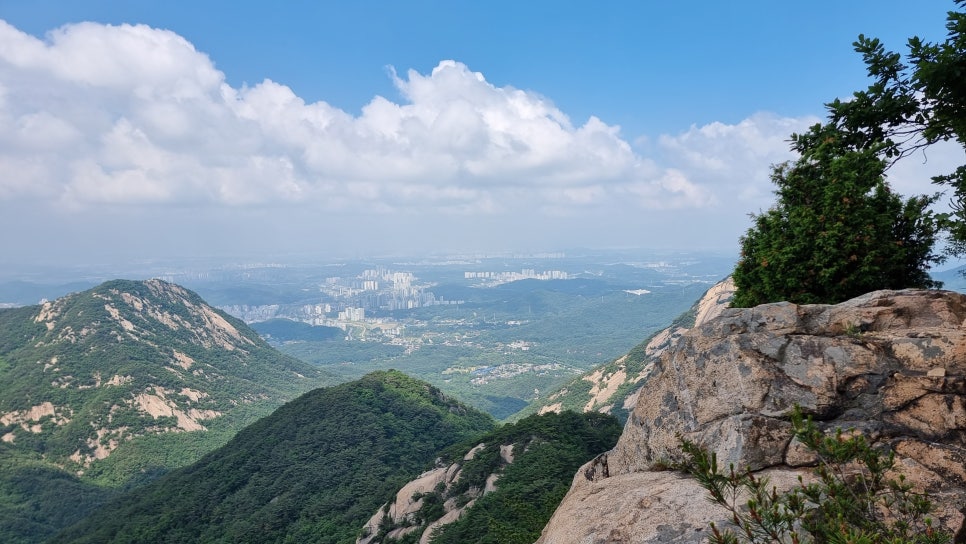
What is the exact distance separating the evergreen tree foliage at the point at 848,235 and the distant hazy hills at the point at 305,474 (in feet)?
131

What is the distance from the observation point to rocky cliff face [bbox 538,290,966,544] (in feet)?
23.1

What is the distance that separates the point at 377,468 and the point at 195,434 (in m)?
71.6

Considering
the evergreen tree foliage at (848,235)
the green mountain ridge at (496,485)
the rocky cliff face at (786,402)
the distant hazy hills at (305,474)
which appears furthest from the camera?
the distant hazy hills at (305,474)

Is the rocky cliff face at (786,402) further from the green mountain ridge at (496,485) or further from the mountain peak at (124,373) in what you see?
the mountain peak at (124,373)

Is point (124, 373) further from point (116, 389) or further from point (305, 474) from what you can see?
point (305, 474)

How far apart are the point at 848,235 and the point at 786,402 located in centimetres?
869

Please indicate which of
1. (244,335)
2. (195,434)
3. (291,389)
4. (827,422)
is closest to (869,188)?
(827,422)

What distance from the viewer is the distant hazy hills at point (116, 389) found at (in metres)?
90.1

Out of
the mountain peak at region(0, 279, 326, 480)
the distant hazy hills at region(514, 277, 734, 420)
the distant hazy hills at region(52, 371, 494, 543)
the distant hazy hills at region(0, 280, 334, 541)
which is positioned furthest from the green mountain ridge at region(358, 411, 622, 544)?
the mountain peak at region(0, 279, 326, 480)

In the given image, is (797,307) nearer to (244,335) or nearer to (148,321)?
(148,321)

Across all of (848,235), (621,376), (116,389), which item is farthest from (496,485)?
(116,389)

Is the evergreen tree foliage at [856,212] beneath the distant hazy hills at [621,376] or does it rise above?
above

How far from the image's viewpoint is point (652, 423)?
1076 centimetres

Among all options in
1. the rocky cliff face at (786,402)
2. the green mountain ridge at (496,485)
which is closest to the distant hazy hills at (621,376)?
the green mountain ridge at (496,485)
